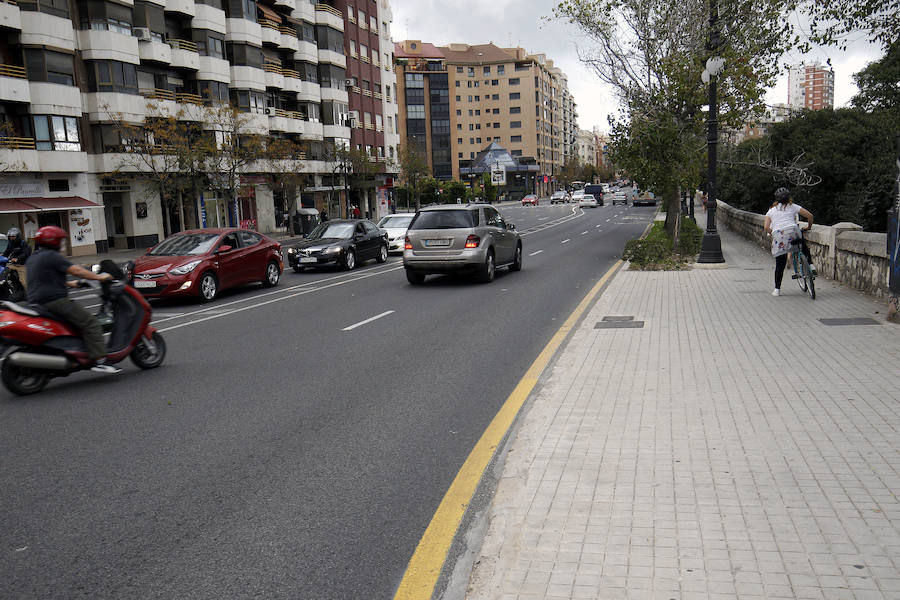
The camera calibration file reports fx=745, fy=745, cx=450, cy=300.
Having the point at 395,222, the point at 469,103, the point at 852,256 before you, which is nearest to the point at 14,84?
the point at 395,222

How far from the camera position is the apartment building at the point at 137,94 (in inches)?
1310

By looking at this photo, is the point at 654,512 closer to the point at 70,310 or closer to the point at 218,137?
the point at 70,310

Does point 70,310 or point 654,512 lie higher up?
point 70,310

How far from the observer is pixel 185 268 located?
1514 cm

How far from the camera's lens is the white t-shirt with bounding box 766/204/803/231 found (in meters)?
11.7

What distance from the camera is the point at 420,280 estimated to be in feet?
55.4

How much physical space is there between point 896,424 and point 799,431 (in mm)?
690

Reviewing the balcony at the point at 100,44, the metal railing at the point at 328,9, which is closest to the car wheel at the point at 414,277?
the balcony at the point at 100,44

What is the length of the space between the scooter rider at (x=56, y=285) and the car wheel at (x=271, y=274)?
1006cm

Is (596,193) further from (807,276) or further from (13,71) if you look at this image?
(807,276)

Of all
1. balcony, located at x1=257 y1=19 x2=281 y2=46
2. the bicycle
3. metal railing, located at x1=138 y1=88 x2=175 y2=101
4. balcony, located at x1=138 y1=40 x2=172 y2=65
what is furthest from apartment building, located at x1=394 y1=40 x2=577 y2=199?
the bicycle

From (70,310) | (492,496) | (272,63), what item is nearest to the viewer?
(492,496)

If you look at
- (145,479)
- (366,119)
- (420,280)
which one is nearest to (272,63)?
(366,119)

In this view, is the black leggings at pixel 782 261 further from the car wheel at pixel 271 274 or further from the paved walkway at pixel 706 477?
the car wheel at pixel 271 274
